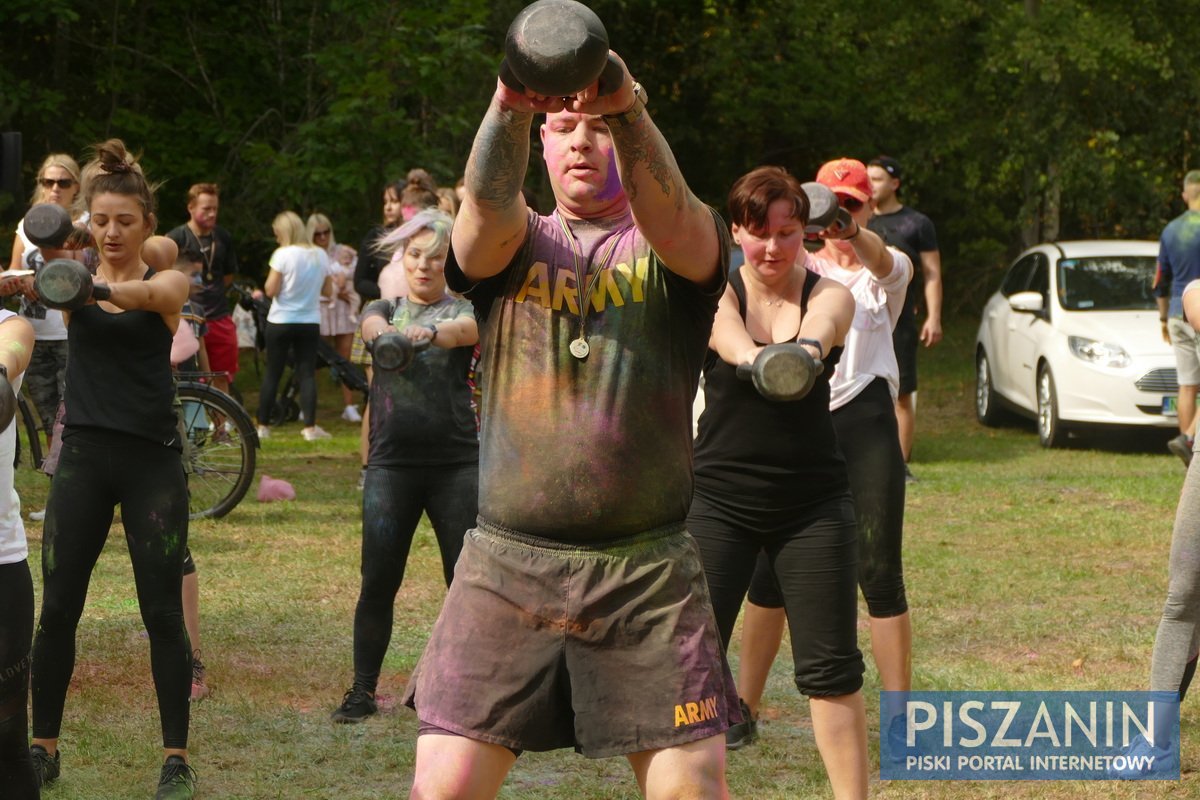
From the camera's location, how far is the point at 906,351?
34.8 ft

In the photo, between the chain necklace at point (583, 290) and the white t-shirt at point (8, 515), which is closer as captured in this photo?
the chain necklace at point (583, 290)

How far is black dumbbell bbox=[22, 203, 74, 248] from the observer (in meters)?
4.48

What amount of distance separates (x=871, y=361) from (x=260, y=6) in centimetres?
1459

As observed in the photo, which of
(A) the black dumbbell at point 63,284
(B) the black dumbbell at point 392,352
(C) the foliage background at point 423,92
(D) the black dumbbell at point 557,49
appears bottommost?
(B) the black dumbbell at point 392,352

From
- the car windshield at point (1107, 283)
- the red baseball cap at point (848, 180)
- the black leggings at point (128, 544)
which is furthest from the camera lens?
the car windshield at point (1107, 283)

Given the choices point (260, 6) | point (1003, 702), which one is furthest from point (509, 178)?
point (260, 6)

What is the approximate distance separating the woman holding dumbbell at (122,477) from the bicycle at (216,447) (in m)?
4.35

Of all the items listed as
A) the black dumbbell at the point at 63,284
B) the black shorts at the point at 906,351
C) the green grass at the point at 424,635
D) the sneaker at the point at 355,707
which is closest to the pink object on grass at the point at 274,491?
the green grass at the point at 424,635

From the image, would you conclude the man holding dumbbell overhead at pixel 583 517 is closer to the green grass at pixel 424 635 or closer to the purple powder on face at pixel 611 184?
the purple powder on face at pixel 611 184

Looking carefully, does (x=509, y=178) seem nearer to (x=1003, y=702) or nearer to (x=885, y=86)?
(x=1003, y=702)

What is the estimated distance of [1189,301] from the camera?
509 centimetres

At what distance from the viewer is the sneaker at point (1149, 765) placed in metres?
5.19

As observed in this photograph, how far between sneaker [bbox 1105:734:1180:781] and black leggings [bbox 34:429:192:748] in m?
3.01

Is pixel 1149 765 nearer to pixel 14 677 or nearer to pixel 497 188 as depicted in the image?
pixel 497 188
